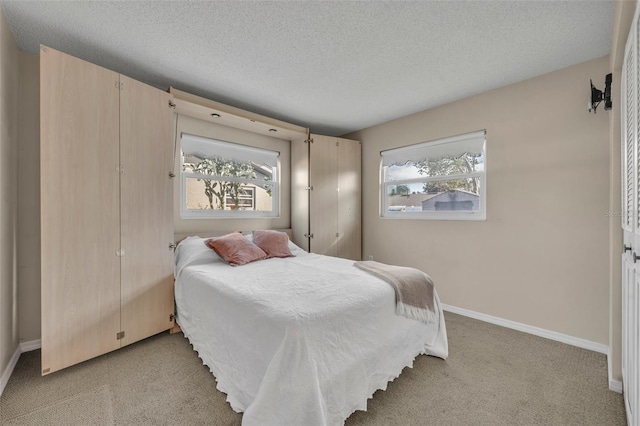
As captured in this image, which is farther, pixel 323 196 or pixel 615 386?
pixel 323 196

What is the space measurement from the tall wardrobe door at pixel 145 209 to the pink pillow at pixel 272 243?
0.93 m

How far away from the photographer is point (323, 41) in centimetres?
203

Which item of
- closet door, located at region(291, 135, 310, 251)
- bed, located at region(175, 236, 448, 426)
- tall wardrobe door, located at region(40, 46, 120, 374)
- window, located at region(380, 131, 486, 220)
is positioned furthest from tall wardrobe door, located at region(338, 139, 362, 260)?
tall wardrobe door, located at region(40, 46, 120, 374)

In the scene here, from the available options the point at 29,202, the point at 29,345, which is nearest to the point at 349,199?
the point at 29,202

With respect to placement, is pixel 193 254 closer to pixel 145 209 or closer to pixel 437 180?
pixel 145 209

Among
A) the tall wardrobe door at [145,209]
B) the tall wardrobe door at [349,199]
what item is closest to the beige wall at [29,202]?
the tall wardrobe door at [145,209]

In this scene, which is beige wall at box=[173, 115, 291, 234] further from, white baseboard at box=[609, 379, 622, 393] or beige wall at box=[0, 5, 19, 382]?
white baseboard at box=[609, 379, 622, 393]

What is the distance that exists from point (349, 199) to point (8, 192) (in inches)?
136

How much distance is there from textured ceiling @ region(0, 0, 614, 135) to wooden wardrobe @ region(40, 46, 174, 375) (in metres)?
0.31

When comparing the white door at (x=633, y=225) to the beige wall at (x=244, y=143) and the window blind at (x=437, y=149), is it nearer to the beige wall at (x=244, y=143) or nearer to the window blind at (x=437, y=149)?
the window blind at (x=437, y=149)

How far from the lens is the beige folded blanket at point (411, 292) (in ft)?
6.31

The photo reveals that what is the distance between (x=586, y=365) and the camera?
208cm

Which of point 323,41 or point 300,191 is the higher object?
point 323,41

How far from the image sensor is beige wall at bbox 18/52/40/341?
2.21 metres
